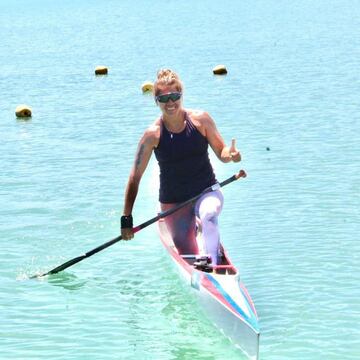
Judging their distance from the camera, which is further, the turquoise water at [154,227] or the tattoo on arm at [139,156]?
the tattoo on arm at [139,156]

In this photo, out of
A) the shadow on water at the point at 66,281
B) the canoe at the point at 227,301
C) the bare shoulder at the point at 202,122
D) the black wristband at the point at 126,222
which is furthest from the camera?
the shadow on water at the point at 66,281

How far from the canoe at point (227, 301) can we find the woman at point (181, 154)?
0.94ft

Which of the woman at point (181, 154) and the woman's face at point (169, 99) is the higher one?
the woman's face at point (169, 99)

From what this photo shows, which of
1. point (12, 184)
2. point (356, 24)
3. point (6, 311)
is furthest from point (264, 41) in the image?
point (6, 311)

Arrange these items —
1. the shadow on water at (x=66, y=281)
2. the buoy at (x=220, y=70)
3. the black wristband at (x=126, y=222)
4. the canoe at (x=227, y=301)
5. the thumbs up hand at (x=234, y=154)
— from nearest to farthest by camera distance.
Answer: the canoe at (x=227, y=301) → the thumbs up hand at (x=234, y=154) → the black wristband at (x=126, y=222) → the shadow on water at (x=66, y=281) → the buoy at (x=220, y=70)

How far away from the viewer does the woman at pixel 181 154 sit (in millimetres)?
10211

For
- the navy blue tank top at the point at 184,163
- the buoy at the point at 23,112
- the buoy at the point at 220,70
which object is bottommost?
the buoy at the point at 220,70

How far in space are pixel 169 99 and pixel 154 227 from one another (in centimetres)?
451

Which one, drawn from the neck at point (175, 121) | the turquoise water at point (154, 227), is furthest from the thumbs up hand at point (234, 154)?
the turquoise water at point (154, 227)

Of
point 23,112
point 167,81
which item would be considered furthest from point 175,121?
point 23,112

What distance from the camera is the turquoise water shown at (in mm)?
10289

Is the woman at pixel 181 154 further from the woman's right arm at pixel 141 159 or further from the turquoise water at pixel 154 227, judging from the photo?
the turquoise water at pixel 154 227

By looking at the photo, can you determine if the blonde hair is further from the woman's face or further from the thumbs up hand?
the thumbs up hand

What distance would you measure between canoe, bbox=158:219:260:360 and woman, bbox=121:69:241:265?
29cm
